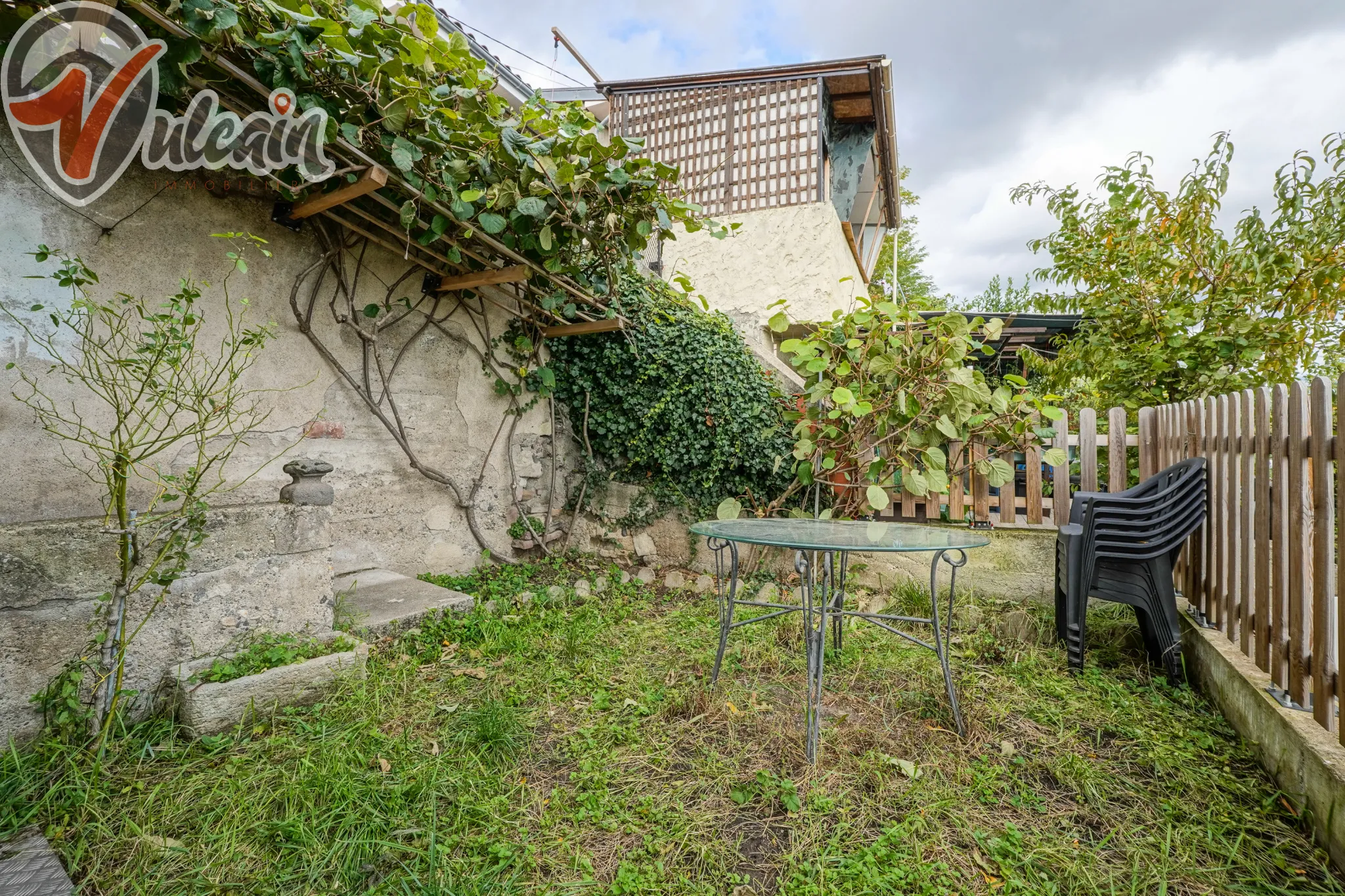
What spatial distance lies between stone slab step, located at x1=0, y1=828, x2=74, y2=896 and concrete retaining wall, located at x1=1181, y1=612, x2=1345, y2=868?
3.00m

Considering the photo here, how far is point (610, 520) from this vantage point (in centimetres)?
450

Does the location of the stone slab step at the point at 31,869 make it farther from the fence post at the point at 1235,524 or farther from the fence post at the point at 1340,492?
the fence post at the point at 1235,524

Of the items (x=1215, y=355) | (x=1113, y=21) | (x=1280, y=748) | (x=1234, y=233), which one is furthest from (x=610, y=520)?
(x=1113, y=21)

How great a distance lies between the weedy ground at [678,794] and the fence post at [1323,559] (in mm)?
336

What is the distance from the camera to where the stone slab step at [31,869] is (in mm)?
1308

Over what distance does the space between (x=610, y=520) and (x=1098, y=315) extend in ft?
12.3

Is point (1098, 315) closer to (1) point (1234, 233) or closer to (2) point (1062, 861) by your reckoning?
(1) point (1234, 233)

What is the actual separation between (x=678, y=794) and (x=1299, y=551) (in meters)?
2.04

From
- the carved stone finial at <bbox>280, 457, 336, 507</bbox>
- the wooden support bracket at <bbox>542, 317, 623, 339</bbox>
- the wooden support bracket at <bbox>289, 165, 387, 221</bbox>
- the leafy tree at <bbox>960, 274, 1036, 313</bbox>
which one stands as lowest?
Result: the carved stone finial at <bbox>280, 457, 336, 507</bbox>

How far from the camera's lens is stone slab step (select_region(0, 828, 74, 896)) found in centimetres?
131

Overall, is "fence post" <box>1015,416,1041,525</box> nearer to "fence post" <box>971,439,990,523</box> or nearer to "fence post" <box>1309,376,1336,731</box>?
"fence post" <box>971,439,990,523</box>

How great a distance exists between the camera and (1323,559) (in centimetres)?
165

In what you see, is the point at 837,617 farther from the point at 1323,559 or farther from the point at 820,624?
the point at 1323,559

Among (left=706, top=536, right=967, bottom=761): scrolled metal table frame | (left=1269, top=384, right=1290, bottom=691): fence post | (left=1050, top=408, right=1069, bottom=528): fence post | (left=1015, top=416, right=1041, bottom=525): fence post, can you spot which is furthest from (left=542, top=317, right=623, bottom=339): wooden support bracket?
(left=1269, top=384, right=1290, bottom=691): fence post
